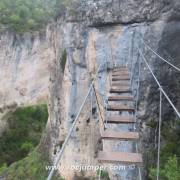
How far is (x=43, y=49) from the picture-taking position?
19062mm

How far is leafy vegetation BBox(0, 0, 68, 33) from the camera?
58.6 ft

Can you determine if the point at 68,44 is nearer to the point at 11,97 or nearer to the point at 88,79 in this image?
the point at 88,79

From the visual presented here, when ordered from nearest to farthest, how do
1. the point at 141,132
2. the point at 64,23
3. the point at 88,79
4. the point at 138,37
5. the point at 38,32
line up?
the point at 141,132, the point at 138,37, the point at 88,79, the point at 64,23, the point at 38,32

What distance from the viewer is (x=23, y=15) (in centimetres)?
1816

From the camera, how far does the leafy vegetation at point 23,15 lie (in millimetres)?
17859

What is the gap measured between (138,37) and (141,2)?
0.78m

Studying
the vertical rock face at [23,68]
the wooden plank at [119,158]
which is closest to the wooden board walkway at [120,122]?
the wooden plank at [119,158]

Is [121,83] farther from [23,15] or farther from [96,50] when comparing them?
[23,15]

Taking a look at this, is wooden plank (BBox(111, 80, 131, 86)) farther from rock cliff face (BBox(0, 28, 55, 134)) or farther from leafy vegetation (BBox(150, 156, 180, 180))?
rock cliff face (BBox(0, 28, 55, 134))

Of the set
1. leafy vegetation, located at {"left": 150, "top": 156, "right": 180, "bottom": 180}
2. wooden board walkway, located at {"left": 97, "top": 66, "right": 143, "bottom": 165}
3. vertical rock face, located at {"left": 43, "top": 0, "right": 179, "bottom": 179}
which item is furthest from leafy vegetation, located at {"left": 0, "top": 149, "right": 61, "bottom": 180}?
leafy vegetation, located at {"left": 150, "top": 156, "right": 180, "bottom": 180}

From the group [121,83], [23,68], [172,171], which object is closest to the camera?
[172,171]

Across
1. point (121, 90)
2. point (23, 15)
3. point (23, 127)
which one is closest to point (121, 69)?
point (121, 90)

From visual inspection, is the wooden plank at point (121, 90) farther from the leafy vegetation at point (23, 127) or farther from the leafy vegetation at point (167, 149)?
the leafy vegetation at point (23, 127)

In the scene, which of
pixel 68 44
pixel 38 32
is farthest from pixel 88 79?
pixel 38 32
